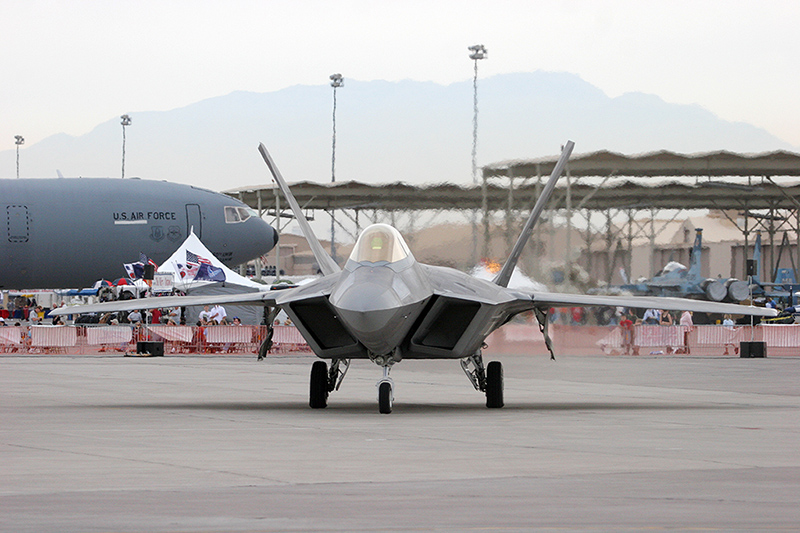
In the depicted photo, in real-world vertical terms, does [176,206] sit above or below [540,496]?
above

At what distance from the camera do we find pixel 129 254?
3934cm

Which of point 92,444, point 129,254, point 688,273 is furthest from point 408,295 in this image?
point 688,273

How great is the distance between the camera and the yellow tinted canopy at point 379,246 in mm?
14633

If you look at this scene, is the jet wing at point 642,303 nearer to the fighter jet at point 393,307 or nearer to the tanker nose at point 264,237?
the fighter jet at point 393,307

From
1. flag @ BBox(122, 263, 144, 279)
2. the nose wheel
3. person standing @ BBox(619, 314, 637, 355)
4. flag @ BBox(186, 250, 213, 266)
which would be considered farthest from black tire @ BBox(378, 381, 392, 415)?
flag @ BBox(122, 263, 144, 279)

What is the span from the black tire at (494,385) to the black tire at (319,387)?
7.50 feet

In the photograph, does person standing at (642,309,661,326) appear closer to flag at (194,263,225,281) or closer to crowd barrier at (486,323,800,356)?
crowd barrier at (486,323,800,356)

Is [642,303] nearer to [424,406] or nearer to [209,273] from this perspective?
[424,406]

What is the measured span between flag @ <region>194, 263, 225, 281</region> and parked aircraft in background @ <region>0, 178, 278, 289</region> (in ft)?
8.11

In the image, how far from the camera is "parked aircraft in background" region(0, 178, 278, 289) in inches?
1490

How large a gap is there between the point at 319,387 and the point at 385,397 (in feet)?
5.71

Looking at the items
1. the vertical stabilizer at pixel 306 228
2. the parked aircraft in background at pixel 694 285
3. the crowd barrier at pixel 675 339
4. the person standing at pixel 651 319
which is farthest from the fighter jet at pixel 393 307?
the parked aircraft in background at pixel 694 285

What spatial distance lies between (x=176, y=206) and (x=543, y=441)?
30416 millimetres

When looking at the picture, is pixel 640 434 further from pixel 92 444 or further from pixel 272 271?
pixel 272 271
